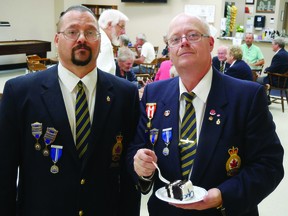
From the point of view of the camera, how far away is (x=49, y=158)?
1508 mm

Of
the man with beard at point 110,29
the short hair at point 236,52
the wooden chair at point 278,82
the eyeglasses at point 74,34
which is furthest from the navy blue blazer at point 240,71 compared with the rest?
the eyeglasses at point 74,34

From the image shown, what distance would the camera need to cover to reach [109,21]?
3.37 m

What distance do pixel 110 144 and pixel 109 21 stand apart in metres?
2.02

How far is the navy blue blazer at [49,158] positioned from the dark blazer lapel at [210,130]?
38 centimetres

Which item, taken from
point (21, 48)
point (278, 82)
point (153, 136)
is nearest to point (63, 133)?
point (153, 136)

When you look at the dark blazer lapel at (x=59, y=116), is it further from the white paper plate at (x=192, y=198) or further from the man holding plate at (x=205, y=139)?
the white paper plate at (x=192, y=198)

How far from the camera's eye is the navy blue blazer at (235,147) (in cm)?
140

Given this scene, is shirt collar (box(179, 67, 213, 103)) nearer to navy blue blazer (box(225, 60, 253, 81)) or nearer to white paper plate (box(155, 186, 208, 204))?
white paper plate (box(155, 186, 208, 204))

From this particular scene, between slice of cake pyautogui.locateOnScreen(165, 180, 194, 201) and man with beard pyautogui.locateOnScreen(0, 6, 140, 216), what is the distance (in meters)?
0.37

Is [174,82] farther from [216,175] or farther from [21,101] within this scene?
[21,101]

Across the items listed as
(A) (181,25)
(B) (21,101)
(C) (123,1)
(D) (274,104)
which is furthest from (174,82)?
(C) (123,1)

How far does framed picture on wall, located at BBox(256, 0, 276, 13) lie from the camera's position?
957 centimetres

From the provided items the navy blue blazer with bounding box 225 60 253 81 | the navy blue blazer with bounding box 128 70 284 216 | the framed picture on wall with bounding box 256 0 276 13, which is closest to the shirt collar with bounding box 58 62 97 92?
the navy blue blazer with bounding box 128 70 284 216

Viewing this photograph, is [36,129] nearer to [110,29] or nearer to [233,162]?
[233,162]
